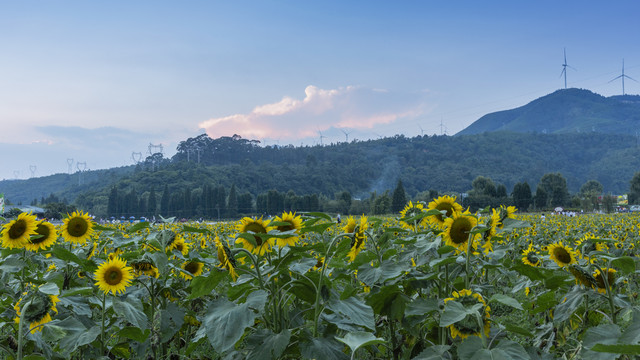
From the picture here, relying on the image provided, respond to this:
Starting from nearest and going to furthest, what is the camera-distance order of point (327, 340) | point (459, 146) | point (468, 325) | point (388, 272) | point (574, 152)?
point (468, 325)
point (327, 340)
point (388, 272)
point (459, 146)
point (574, 152)

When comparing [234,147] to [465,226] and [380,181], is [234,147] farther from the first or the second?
[465,226]

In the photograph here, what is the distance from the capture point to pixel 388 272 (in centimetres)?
203

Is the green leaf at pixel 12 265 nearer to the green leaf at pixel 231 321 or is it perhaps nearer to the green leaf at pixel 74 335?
the green leaf at pixel 74 335

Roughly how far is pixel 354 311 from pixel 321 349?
20cm

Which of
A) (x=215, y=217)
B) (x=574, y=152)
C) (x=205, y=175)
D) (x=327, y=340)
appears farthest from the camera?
(x=574, y=152)

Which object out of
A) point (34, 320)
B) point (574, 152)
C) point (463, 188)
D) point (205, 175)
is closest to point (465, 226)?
point (34, 320)

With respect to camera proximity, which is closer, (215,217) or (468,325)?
(468,325)

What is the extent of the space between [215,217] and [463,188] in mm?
76501

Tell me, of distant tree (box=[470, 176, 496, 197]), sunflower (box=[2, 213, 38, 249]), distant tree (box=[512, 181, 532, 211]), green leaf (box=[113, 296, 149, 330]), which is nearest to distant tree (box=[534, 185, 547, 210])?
distant tree (box=[512, 181, 532, 211])

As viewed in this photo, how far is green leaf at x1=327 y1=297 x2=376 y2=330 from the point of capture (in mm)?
1782

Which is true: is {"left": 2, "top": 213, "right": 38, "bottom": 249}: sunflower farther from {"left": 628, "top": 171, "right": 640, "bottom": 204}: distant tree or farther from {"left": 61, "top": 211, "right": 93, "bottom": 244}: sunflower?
{"left": 628, "top": 171, "right": 640, "bottom": 204}: distant tree

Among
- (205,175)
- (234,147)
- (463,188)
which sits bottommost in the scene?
(463,188)

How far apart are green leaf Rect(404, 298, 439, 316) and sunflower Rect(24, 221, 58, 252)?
2.23 metres

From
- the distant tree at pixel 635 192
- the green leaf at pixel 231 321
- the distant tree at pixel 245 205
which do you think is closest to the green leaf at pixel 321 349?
the green leaf at pixel 231 321
